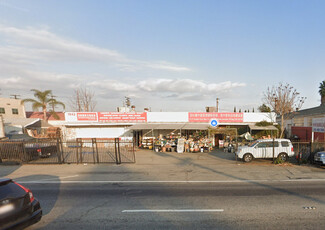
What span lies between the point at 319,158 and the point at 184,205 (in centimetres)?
1091

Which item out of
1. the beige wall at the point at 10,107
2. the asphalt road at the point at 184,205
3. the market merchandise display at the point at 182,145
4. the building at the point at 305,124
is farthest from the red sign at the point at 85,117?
the building at the point at 305,124

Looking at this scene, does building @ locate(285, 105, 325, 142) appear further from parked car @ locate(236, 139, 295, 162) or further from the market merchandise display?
the market merchandise display

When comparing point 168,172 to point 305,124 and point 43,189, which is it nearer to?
point 43,189

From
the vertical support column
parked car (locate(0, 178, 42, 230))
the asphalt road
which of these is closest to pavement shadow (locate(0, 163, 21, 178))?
the vertical support column

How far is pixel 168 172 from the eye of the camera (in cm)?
1133

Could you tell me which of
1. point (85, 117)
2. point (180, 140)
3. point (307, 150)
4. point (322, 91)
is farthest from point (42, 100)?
point (322, 91)

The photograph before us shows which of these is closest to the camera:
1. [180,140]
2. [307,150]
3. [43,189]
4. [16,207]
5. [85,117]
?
[16,207]

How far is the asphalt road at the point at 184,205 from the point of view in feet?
16.6

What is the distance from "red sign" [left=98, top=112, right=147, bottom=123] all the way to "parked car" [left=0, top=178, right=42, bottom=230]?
17667 mm

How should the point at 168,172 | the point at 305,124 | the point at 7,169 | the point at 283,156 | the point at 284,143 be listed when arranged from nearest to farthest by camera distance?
the point at 168,172 < the point at 7,169 < the point at 283,156 < the point at 284,143 < the point at 305,124

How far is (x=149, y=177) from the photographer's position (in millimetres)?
10266

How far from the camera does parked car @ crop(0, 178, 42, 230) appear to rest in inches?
157

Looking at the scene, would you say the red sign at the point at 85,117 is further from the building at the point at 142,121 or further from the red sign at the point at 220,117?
the red sign at the point at 220,117

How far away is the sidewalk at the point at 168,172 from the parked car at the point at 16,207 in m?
5.56
